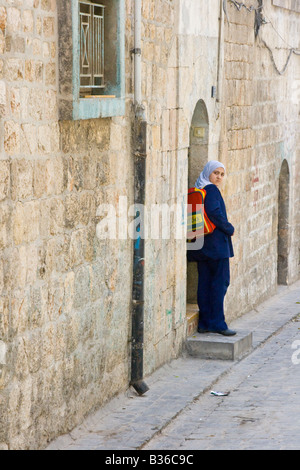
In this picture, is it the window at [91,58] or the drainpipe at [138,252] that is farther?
the drainpipe at [138,252]

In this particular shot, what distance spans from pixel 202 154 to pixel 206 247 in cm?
110

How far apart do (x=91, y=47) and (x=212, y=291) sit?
3.55 metres

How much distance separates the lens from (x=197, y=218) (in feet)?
30.8

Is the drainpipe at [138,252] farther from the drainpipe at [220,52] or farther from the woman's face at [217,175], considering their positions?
the drainpipe at [220,52]

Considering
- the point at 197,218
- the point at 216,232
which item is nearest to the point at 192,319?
Result: the point at 216,232

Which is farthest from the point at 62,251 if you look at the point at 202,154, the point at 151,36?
the point at 202,154

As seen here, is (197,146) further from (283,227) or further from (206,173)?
(283,227)

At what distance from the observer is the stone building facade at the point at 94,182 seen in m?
5.55

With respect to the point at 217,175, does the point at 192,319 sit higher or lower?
lower

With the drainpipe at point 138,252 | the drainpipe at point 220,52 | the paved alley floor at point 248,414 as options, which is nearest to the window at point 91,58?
the drainpipe at point 138,252

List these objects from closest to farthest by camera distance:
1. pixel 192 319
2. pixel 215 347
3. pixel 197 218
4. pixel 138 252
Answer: pixel 138 252, pixel 215 347, pixel 197 218, pixel 192 319

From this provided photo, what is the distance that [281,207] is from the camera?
14836 mm

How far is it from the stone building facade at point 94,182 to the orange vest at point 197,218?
0.26m

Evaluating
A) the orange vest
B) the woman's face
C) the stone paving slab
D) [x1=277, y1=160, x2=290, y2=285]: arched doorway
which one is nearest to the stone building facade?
the stone paving slab
